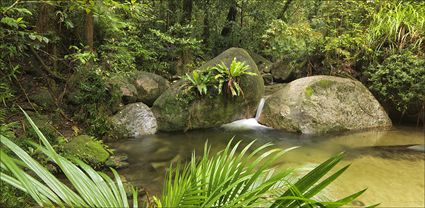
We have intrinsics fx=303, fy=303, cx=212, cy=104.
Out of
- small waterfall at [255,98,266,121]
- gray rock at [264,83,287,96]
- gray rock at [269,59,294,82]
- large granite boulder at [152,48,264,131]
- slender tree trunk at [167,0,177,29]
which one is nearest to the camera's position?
large granite boulder at [152,48,264,131]

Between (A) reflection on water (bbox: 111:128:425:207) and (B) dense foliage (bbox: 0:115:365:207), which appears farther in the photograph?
(A) reflection on water (bbox: 111:128:425:207)

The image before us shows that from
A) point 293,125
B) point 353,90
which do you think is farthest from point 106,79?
point 353,90

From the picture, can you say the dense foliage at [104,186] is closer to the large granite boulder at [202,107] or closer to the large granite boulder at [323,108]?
the large granite boulder at [202,107]

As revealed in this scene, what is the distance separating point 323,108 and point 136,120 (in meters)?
4.32

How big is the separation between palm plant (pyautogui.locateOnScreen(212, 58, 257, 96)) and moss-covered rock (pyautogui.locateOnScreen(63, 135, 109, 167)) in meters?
3.10

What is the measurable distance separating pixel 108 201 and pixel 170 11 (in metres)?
9.42

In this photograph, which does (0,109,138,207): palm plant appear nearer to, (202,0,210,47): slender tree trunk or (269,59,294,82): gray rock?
(269,59,294,82): gray rock

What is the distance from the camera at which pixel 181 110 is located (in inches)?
277

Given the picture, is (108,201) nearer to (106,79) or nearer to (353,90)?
(106,79)

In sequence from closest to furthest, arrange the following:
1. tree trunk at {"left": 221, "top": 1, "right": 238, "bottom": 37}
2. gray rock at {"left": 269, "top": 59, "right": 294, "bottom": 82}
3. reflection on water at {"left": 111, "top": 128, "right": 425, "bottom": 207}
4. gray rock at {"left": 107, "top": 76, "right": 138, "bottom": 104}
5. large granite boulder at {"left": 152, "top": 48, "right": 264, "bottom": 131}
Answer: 1. reflection on water at {"left": 111, "top": 128, "right": 425, "bottom": 207}
2. gray rock at {"left": 107, "top": 76, "right": 138, "bottom": 104}
3. large granite boulder at {"left": 152, "top": 48, "right": 264, "bottom": 131}
4. gray rock at {"left": 269, "top": 59, "right": 294, "bottom": 82}
5. tree trunk at {"left": 221, "top": 1, "right": 238, "bottom": 37}

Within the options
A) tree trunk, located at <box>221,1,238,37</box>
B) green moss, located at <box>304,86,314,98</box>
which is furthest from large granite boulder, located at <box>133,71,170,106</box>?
tree trunk, located at <box>221,1,238,37</box>

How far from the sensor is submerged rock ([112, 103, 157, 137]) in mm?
6438

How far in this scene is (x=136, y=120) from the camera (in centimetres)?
664

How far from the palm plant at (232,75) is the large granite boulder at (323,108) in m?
1.03
